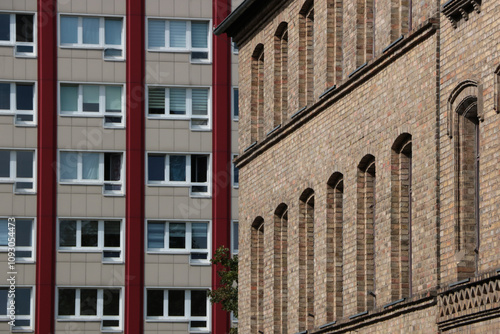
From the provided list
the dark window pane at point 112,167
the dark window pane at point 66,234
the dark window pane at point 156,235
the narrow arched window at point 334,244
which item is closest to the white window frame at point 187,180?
the dark window pane at point 112,167

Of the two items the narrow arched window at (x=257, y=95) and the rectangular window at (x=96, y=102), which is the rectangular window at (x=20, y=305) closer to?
the rectangular window at (x=96, y=102)

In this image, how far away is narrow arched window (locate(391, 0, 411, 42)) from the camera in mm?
26234

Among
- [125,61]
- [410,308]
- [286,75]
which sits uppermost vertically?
[125,61]

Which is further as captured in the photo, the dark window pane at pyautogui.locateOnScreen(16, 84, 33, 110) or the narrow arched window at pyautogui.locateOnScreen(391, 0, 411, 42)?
the dark window pane at pyautogui.locateOnScreen(16, 84, 33, 110)

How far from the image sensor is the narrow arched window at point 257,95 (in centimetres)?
3612

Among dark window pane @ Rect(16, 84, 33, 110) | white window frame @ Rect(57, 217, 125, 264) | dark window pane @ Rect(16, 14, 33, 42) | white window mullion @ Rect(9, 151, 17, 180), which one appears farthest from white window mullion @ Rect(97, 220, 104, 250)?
dark window pane @ Rect(16, 14, 33, 42)

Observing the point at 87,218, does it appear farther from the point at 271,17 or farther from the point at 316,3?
the point at 316,3

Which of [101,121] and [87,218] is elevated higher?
[101,121]

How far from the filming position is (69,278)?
55.9m

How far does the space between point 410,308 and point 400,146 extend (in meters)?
3.01

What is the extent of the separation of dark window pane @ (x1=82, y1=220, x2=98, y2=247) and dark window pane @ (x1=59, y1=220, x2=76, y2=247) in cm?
41

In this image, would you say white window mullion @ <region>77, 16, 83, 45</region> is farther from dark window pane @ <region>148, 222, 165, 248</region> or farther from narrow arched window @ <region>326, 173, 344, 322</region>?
narrow arched window @ <region>326, 173, 344, 322</region>

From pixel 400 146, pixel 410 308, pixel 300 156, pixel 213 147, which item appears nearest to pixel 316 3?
pixel 300 156

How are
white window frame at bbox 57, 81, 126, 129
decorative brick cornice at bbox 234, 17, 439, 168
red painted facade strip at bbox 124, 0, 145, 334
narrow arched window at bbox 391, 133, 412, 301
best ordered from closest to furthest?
1. decorative brick cornice at bbox 234, 17, 439, 168
2. narrow arched window at bbox 391, 133, 412, 301
3. red painted facade strip at bbox 124, 0, 145, 334
4. white window frame at bbox 57, 81, 126, 129
